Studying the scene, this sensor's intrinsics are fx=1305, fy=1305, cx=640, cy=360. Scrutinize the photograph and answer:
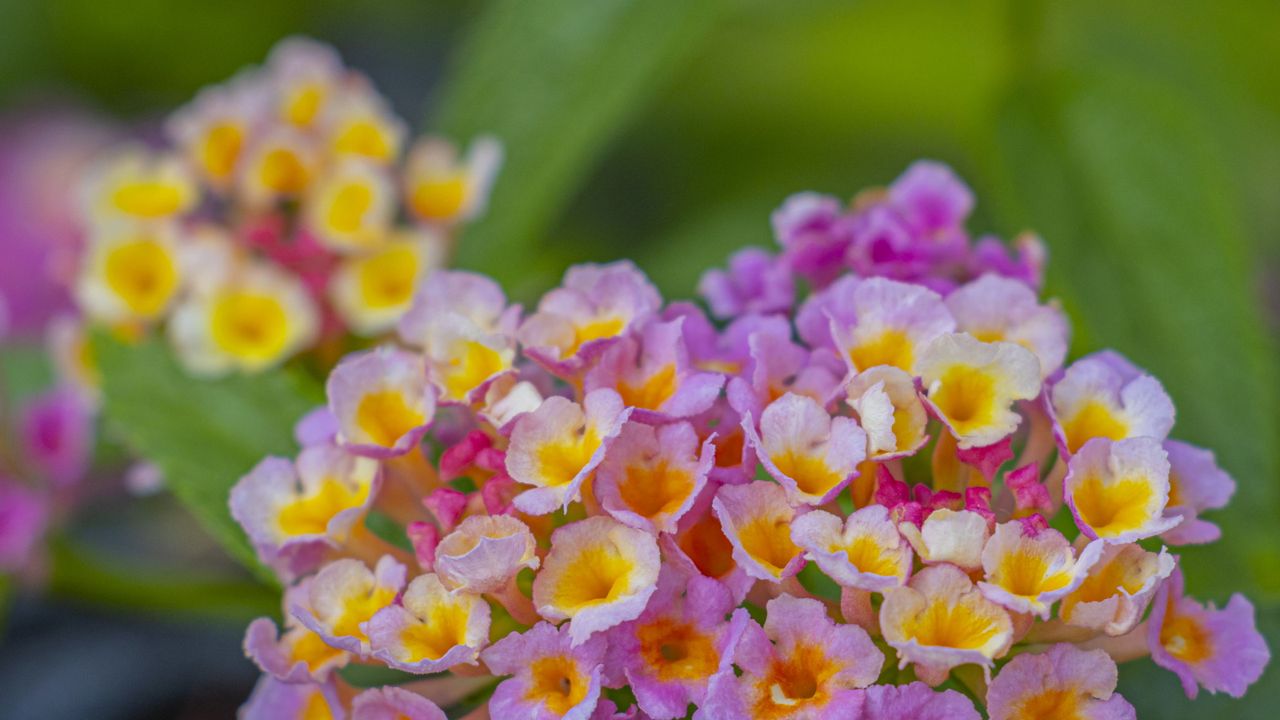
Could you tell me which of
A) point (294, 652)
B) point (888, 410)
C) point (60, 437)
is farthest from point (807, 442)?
point (60, 437)

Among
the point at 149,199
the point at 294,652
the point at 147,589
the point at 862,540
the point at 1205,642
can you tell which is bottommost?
the point at 1205,642

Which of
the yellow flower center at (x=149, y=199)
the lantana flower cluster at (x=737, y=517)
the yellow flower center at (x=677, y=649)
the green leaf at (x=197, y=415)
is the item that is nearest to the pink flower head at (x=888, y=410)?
the lantana flower cluster at (x=737, y=517)

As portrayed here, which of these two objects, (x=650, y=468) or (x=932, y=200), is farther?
(x=932, y=200)

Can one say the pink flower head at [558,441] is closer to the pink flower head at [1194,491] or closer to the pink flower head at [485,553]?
the pink flower head at [485,553]

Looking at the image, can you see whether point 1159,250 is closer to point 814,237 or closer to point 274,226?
point 814,237

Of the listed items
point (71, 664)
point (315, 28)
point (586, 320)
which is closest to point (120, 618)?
point (71, 664)

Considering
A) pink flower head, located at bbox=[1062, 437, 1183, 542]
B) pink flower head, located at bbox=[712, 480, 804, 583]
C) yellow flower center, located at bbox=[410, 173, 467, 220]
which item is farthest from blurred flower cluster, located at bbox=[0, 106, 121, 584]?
pink flower head, located at bbox=[1062, 437, 1183, 542]
